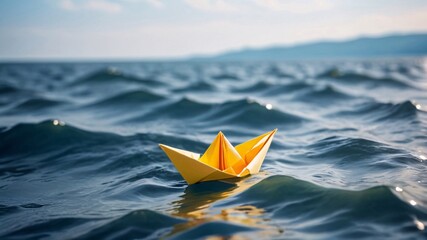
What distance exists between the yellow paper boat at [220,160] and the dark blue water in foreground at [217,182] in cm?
20

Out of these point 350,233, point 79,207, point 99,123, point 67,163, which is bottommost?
point 350,233

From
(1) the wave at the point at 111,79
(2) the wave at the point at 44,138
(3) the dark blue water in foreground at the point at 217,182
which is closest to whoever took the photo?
(3) the dark blue water in foreground at the point at 217,182

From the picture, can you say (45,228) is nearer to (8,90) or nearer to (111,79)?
(8,90)

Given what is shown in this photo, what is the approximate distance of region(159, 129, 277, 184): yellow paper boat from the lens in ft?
23.8

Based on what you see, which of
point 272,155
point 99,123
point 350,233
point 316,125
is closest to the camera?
point 350,233

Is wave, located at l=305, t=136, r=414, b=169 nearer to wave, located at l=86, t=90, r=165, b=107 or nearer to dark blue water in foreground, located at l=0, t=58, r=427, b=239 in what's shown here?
dark blue water in foreground, located at l=0, t=58, r=427, b=239

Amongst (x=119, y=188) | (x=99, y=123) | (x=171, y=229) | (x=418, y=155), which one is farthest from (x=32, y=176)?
(x=418, y=155)

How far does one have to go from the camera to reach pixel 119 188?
828cm

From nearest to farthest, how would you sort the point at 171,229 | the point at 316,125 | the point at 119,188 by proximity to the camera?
1. the point at 171,229
2. the point at 119,188
3. the point at 316,125

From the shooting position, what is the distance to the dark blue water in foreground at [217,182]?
20.1ft

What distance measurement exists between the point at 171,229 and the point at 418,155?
17.1 feet

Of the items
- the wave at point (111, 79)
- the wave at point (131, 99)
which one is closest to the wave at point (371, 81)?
the wave at point (131, 99)

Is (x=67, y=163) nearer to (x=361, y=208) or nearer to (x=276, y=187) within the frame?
(x=276, y=187)

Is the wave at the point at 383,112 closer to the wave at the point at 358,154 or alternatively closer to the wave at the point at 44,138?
the wave at the point at 358,154
